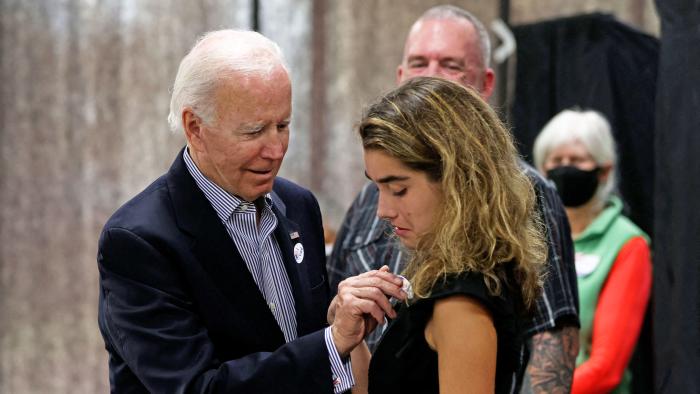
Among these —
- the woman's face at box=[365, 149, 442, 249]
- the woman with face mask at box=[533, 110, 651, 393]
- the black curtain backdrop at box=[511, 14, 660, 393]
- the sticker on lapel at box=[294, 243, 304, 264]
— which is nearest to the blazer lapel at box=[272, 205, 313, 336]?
the sticker on lapel at box=[294, 243, 304, 264]

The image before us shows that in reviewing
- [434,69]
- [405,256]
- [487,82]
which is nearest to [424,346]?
[405,256]

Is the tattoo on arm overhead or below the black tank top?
below

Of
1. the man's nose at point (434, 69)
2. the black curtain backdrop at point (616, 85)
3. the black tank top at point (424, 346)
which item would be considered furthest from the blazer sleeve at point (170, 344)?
the black curtain backdrop at point (616, 85)

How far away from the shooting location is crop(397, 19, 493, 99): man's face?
2738mm

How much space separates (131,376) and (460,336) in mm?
668

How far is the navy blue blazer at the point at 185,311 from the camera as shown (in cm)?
178

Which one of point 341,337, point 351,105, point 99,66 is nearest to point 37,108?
point 99,66

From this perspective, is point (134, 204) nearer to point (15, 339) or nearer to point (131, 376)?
point (131, 376)

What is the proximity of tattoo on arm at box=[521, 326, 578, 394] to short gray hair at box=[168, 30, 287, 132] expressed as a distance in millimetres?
1117

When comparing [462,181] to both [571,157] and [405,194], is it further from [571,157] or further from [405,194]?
[571,157]

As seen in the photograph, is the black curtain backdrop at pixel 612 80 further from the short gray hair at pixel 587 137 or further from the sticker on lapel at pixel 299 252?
the sticker on lapel at pixel 299 252

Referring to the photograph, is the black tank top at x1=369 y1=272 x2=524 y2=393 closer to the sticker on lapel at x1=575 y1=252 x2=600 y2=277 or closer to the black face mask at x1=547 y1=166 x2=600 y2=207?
the sticker on lapel at x1=575 y1=252 x2=600 y2=277

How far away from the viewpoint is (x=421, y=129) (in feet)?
5.80

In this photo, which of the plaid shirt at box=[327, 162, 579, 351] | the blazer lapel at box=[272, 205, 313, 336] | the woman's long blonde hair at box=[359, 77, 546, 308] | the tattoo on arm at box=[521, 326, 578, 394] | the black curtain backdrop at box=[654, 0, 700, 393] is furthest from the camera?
the tattoo on arm at box=[521, 326, 578, 394]
